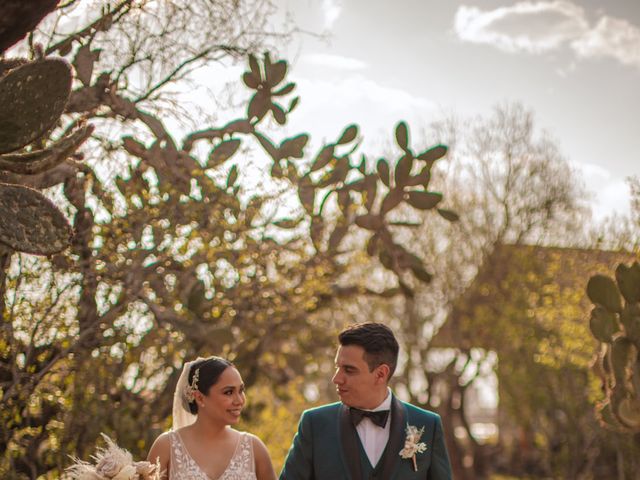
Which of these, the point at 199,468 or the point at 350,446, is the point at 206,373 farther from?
the point at 350,446

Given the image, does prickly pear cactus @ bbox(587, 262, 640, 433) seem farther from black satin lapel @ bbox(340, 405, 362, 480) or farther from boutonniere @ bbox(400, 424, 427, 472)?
black satin lapel @ bbox(340, 405, 362, 480)

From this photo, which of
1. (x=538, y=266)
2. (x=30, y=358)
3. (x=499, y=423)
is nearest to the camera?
(x=30, y=358)

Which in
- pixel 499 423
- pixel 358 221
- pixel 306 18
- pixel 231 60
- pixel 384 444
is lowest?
pixel 499 423

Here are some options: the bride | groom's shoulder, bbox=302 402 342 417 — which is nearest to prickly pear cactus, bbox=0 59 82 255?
the bride

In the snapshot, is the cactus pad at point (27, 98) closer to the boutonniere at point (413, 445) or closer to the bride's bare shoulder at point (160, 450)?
the bride's bare shoulder at point (160, 450)

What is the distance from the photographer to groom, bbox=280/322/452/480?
4.16 m

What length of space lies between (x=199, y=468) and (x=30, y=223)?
1688mm

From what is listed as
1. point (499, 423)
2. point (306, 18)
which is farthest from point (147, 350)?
point (499, 423)

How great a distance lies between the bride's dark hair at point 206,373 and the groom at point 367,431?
32.2 inches

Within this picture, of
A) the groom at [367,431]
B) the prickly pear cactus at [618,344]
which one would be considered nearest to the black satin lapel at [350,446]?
the groom at [367,431]

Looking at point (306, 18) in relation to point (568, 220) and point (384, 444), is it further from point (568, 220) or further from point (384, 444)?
point (568, 220)

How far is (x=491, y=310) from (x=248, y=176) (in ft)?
43.0

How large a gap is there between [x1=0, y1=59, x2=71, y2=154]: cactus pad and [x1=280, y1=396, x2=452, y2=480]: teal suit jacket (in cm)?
191

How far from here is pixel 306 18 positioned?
7855mm
